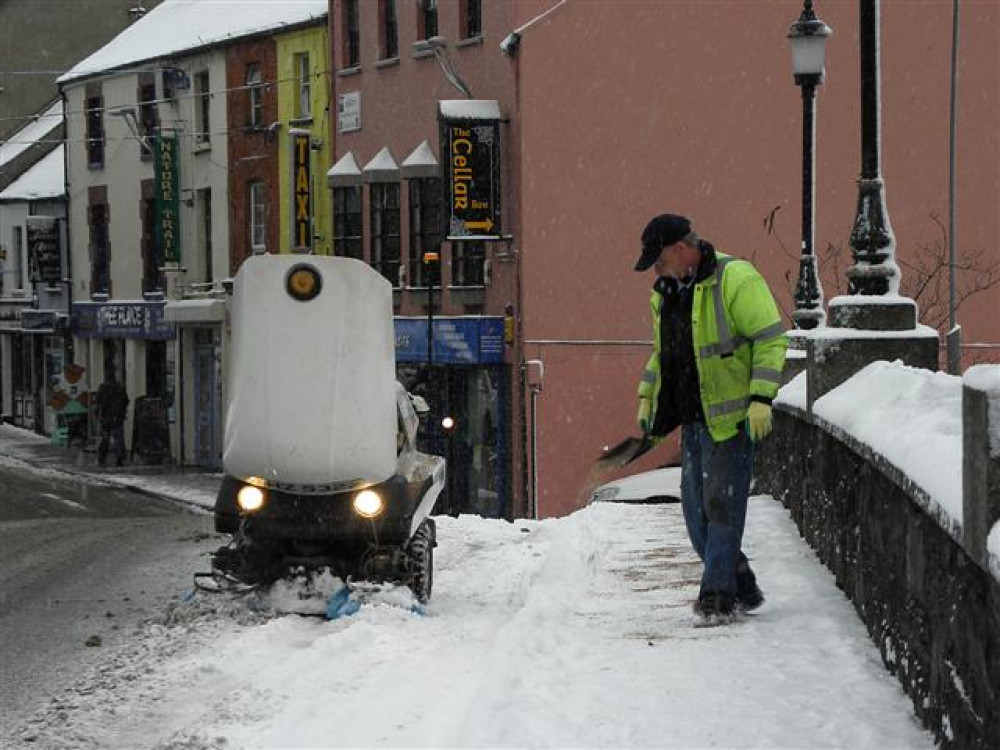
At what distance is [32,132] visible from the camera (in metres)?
50.7

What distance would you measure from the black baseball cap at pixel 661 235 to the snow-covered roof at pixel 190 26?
91.3 ft

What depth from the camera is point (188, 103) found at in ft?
127

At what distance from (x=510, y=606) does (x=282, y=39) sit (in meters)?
27.3

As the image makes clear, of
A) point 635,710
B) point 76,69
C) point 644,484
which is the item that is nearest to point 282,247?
point 76,69

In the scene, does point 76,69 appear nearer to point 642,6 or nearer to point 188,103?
point 188,103

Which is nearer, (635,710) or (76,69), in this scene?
(635,710)

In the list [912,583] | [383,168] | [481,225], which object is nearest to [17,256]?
[383,168]

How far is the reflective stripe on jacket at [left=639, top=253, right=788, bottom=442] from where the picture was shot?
759cm

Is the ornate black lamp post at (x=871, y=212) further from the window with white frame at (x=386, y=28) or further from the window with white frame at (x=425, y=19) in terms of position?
the window with white frame at (x=386, y=28)

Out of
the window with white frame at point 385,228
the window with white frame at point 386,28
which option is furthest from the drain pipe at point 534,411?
the window with white frame at point 386,28

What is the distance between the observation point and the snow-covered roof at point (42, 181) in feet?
154

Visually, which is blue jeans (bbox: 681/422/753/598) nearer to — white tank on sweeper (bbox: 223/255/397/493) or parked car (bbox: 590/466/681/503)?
white tank on sweeper (bbox: 223/255/397/493)

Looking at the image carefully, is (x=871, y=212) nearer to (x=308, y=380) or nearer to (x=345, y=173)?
(x=308, y=380)

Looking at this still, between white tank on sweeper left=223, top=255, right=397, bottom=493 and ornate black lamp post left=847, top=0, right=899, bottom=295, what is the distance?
2.75 meters
